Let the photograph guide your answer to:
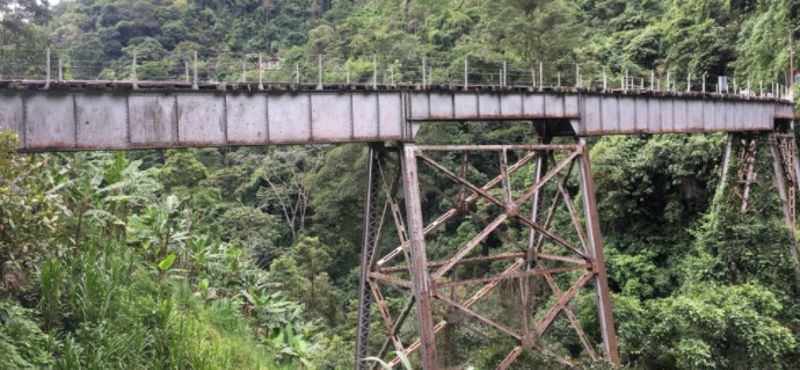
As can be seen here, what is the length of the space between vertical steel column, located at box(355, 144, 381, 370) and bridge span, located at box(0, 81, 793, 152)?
2.62 feet

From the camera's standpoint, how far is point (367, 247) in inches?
417

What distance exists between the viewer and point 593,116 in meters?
12.1

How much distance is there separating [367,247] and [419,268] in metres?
1.57

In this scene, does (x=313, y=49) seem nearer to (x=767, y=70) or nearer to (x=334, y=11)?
(x=334, y=11)

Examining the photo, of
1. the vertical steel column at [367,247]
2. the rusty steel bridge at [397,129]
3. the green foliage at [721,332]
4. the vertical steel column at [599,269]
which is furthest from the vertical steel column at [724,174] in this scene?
the vertical steel column at [367,247]

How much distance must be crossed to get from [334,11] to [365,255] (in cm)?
4918

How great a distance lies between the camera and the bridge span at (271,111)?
8.18m

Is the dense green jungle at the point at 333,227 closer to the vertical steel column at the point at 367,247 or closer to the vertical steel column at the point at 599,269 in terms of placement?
the vertical steel column at the point at 599,269

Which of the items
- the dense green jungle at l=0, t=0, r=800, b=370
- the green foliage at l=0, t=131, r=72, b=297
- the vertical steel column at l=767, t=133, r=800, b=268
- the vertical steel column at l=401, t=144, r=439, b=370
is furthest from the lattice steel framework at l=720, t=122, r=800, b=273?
the green foliage at l=0, t=131, r=72, b=297

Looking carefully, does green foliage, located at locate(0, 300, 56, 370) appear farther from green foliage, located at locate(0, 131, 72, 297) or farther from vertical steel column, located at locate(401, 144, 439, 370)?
vertical steel column, located at locate(401, 144, 439, 370)

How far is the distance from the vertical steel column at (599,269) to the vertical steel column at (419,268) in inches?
147

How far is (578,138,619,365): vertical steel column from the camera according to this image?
1081cm

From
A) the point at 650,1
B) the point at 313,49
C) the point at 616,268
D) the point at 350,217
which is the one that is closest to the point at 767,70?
the point at 616,268

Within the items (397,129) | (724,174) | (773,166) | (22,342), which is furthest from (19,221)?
(773,166)
